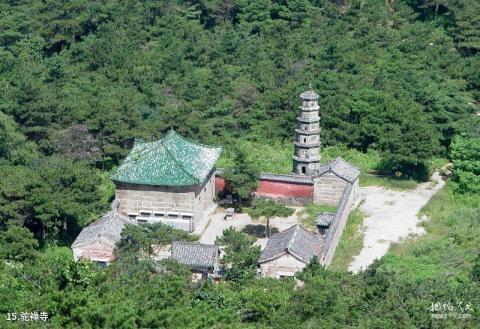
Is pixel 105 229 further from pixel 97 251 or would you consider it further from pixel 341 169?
pixel 341 169

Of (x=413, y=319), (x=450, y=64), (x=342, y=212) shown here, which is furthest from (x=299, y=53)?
(x=413, y=319)

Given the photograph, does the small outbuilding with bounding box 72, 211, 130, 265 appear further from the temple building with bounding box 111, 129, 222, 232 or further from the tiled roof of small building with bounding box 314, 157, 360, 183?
the tiled roof of small building with bounding box 314, 157, 360, 183

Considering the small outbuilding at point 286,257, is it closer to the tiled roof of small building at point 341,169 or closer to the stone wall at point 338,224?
the stone wall at point 338,224

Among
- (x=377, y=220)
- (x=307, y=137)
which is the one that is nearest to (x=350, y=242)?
(x=377, y=220)

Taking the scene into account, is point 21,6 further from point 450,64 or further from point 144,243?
point 144,243

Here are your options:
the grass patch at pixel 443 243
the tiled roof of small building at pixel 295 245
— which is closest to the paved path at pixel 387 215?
the grass patch at pixel 443 243

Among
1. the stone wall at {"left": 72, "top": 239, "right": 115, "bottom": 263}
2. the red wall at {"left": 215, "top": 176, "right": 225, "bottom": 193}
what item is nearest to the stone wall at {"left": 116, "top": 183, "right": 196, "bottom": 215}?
the red wall at {"left": 215, "top": 176, "right": 225, "bottom": 193}
